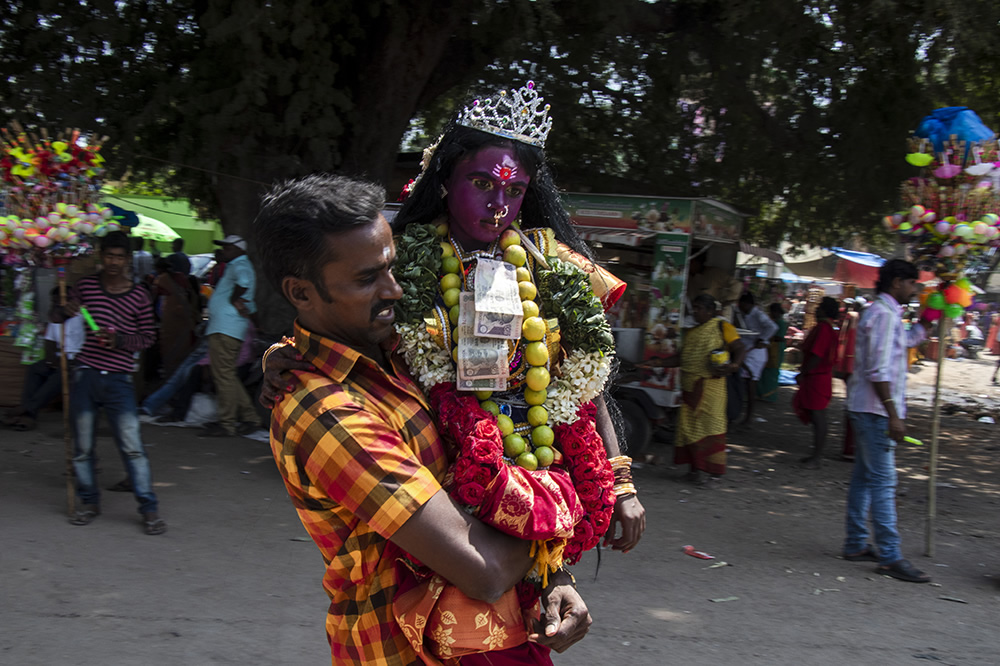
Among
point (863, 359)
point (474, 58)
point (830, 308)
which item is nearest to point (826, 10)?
point (830, 308)

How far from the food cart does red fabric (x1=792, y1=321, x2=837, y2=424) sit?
1.55 m

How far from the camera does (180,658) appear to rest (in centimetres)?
367

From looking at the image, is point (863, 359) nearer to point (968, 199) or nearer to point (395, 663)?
point (968, 199)

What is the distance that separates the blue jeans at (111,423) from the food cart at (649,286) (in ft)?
14.0

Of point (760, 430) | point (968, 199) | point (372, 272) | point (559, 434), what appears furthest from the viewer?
point (760, 430)

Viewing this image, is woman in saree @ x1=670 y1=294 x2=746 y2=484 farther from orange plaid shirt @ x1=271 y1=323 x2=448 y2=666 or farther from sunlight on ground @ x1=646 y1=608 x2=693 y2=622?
orange plaid shirt @ x1=271 y1=323 x2=448 y2=666

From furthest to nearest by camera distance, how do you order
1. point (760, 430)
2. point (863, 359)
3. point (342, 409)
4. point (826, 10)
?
point (760, 430), point (826, 10), point (863, 359), point (342, 409)

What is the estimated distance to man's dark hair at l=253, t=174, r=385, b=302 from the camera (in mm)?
1541

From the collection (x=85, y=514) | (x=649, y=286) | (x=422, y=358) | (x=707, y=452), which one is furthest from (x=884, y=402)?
(x=85, y=514)

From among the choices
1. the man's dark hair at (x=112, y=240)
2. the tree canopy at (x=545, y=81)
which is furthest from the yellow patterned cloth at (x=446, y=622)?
the tree canopy at (x=545, y=81)

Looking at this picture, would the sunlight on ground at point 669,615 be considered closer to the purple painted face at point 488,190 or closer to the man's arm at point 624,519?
the man's arm at point 624,519

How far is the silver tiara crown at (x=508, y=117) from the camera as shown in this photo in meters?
1.99

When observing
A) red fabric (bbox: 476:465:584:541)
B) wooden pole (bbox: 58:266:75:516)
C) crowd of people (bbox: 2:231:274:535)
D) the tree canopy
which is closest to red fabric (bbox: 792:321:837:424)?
the tree canopy

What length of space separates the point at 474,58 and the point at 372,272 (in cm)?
770
